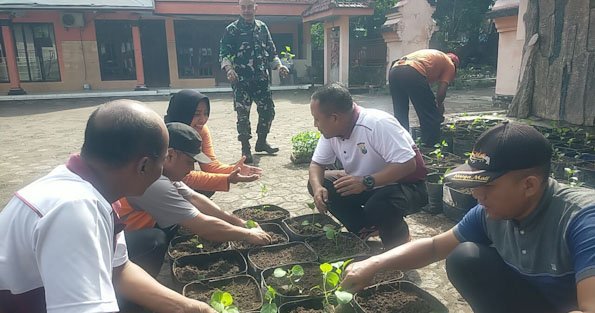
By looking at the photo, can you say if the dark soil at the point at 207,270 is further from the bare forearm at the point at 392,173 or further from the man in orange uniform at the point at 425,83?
the man in orange uniform at the point at 425,83

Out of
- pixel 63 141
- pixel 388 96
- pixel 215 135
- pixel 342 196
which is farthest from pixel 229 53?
pixel 388 96

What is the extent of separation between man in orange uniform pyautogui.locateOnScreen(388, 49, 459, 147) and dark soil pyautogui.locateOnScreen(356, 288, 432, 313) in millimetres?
3273

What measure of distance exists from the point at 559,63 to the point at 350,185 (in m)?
4.70

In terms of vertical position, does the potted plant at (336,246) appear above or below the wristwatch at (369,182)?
below

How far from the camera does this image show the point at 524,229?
160cm

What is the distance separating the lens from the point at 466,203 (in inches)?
134

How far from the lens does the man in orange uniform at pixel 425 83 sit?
5133 mm

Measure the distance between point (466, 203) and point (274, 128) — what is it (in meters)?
5.57

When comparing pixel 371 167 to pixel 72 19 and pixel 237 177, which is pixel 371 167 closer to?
pixel 237 177

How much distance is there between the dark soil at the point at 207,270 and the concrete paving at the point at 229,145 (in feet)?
3.72

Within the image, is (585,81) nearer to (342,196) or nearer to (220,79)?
(342,196)

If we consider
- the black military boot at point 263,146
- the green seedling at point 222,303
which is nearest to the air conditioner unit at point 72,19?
the black military boot at point 263,146

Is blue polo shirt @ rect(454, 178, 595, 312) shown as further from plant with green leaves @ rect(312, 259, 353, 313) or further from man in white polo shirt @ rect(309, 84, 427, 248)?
man in white polo shirt @ rect(309, 84, 427, 248)

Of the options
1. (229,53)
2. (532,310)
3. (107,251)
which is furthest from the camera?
(229,53)
